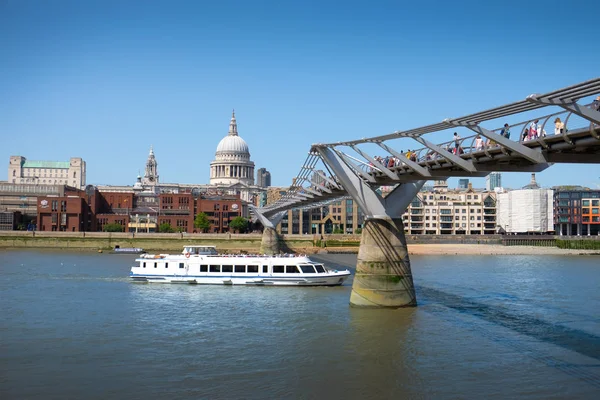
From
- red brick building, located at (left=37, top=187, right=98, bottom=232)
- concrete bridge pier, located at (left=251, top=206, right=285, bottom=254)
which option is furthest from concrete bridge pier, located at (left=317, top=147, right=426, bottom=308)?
red brick building, located at (left=37, top=187, right=98, bottom=232)

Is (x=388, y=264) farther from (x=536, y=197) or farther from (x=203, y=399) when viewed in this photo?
(x=536, y=197)

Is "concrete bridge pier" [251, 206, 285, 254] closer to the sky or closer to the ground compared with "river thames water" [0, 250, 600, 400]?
closer to the sky

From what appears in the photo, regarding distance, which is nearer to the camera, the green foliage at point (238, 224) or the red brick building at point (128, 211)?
the red brick building at point (128, 211)

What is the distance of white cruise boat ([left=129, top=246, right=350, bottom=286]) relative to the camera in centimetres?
4594

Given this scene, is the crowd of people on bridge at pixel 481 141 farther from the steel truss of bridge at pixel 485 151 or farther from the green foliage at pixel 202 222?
the green foliage at pixel 202 222

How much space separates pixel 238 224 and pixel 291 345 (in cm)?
10205

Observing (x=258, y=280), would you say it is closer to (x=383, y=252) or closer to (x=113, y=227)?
(x=383, y=252)

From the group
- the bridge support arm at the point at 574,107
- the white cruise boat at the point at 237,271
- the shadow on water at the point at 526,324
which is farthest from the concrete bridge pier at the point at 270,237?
the bridge support arm at the point at 574,107

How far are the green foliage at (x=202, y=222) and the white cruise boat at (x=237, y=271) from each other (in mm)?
73842

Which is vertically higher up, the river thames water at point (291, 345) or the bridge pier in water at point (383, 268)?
the bridge pier in water at point (383, 268)

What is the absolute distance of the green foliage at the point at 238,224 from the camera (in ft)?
415

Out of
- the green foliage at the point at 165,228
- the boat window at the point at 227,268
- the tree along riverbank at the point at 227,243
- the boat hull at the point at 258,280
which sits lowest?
the boat hull at the point at 258,280

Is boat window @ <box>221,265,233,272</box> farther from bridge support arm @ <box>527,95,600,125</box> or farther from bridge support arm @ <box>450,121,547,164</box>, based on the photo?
bridge support arm @ <box>527,95,600,125</box>

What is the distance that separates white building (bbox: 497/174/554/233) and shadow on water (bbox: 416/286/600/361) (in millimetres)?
102269
